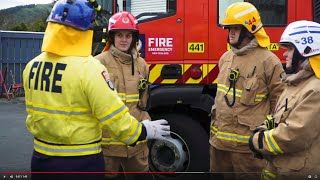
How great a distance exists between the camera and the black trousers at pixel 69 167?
2.63 meters

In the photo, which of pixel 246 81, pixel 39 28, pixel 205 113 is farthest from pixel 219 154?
pixel 39 28

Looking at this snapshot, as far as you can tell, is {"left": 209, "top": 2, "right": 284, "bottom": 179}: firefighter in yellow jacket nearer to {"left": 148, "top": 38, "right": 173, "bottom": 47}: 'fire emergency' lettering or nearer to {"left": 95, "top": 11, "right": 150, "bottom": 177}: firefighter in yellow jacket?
{"left": 95, "top": 11, "right": 150, "bottom": 177}: firefighter in yellow jacket

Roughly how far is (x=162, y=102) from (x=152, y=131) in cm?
211

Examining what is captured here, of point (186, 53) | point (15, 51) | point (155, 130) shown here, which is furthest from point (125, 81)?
point (15, 51)

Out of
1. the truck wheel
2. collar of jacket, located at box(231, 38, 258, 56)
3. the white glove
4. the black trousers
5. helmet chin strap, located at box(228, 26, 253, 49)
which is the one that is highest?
helmet chin strap, located at box(228, 26, 253, 49)

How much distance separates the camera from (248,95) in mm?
3699

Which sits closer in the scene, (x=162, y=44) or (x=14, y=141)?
(x=162, y=44)

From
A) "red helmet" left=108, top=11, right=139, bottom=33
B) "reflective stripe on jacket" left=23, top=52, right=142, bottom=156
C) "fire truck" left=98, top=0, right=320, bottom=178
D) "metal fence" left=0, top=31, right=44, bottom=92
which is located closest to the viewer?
"reflective stripe on jacket" left=23, top=52, right=142, bottom=156

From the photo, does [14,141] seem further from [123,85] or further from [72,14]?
[72,14]

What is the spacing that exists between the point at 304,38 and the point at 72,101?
4.59 feet

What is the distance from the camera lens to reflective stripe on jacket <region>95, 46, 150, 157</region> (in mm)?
3762

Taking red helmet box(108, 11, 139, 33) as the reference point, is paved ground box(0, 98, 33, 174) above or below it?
below

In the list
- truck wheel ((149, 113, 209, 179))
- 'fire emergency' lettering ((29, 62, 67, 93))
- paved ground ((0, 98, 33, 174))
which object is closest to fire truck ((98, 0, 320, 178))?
truck wheel ((149, 113, 209, 179))

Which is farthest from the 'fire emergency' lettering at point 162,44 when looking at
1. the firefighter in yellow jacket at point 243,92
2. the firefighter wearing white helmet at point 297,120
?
the firefighter wearing white helmet at point 297,120
